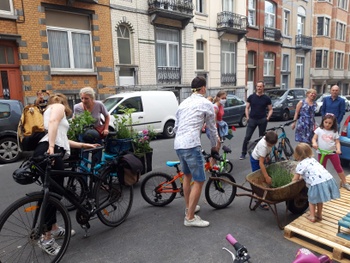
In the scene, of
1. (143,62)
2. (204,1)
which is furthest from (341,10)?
(143,62)

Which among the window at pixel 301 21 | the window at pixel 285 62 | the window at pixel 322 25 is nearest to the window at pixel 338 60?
the window at pixel 322 25

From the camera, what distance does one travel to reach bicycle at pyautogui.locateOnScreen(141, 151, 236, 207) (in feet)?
13.4

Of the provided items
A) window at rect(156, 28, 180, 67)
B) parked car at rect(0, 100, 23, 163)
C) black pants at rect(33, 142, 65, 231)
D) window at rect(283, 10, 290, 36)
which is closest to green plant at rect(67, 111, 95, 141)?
black pants at rect(33, 142, 65, 231)

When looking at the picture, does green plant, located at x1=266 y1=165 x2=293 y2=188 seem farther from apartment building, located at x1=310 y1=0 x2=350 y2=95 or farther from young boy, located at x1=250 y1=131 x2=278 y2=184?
apartment building, located at x1=310 y1=0 x2=350 y2=95

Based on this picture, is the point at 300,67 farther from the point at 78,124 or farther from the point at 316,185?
the point at 78,124

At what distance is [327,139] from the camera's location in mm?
4629

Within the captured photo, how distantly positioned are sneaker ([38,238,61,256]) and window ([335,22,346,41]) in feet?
117

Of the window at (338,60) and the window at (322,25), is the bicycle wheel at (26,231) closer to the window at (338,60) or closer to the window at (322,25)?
the window at (322,25)

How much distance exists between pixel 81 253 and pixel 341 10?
37.0m

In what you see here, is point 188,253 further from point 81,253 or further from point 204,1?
point 204,1

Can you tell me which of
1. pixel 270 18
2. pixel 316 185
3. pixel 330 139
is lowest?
pixel 316 185

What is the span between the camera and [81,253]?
3072mm

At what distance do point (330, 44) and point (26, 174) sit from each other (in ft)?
113

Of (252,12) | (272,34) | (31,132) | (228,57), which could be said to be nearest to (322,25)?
(272,34)
